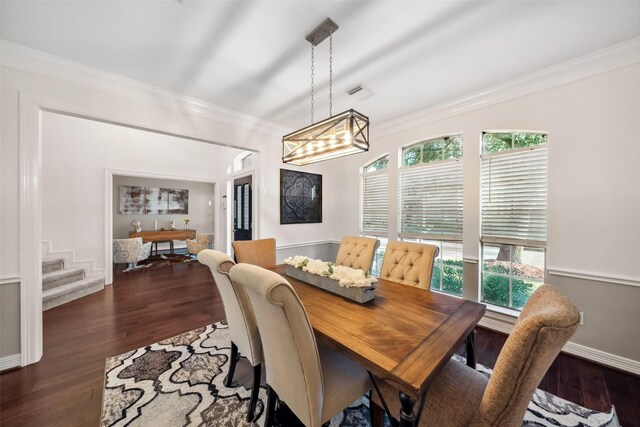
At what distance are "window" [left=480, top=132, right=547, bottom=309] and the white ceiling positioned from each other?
2.43 feet

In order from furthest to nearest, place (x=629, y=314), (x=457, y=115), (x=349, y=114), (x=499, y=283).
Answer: (x=457, y=115) → (x=499, y=283) → (x=629, y=314) → (x=349, y=114)

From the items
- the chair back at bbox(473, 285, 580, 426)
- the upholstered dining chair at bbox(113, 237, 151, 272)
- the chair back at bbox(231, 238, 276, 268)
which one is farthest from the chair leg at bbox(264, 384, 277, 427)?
the upholstered dining chair at bbox(113, 237, 151, 272)

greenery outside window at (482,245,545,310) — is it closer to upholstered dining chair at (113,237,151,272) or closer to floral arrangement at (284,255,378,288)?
floral arrangement at (284,255,378,288)

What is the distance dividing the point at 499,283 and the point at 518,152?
1.46 meters

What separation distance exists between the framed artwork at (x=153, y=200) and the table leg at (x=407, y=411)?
27.1 feet

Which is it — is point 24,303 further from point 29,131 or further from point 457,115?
point 457,115

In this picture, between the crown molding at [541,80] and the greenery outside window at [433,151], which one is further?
the greenery outside window at [433,151]

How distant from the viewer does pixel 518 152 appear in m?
2.51

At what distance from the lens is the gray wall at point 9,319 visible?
1.93m

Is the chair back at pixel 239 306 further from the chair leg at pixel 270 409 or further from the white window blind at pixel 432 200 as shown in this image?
the white window blind at pixel 432 200

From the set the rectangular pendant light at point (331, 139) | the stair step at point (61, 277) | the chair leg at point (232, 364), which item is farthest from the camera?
the stair step at point (61, 277)

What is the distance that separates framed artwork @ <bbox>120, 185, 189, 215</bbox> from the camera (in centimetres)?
678

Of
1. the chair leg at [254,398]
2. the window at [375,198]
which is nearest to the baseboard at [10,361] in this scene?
the chair leg at [254,398]

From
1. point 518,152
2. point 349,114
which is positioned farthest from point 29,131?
point 518,152
